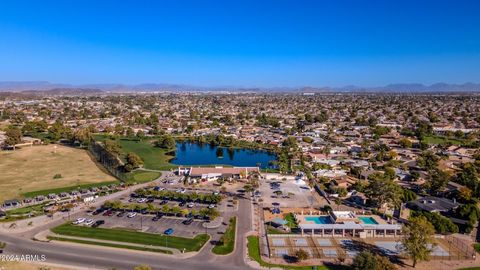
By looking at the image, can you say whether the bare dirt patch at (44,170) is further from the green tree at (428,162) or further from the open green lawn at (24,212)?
the green tree at (428,162)

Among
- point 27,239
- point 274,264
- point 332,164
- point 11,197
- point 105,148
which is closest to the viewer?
point 274,264

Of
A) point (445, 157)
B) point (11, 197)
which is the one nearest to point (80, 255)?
point (11, 197)

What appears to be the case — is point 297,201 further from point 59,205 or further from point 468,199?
point 59,205

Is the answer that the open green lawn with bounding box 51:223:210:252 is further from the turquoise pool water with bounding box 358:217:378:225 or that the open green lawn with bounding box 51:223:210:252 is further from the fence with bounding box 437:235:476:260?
the fence with bounding box 437:235:476:260

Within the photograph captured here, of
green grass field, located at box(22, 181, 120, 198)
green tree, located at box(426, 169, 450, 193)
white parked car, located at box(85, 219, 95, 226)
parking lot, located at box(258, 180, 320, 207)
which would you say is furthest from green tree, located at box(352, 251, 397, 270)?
green grass field, located at box(22, 181, 120, 198)

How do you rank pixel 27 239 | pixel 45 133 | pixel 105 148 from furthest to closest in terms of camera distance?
pixel 45 133 < pixel 105 148 < pixel 27 239

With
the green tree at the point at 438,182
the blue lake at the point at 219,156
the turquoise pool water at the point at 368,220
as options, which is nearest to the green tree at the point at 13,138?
the blue lake at the point at 219,156

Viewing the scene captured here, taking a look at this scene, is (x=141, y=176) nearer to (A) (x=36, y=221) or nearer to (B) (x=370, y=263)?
(A) (x=36, y=221)
